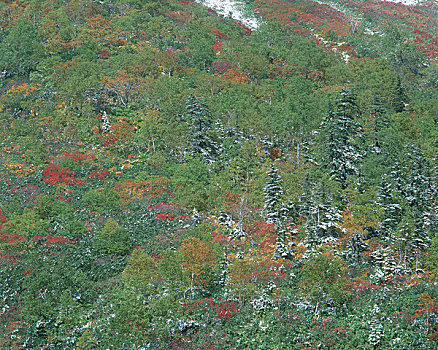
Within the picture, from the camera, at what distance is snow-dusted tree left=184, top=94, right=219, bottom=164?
2874 inches

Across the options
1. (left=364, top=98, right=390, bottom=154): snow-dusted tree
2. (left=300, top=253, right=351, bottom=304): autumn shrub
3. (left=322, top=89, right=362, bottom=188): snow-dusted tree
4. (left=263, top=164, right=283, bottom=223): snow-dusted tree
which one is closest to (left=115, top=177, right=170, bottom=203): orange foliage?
(left=263, top=164, right=283, bottom=223): snow-dusted tree

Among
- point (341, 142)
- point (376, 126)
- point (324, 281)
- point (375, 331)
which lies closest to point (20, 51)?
point (341, 142)

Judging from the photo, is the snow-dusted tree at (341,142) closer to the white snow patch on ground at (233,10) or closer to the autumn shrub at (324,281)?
the autumn shrub at (324,281)

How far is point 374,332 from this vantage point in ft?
136

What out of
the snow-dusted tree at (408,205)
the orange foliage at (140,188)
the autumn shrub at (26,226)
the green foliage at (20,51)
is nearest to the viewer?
the snow-dusted tree at (408,205)

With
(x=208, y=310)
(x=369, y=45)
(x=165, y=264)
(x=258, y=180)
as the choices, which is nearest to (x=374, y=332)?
(x=208, y=310)

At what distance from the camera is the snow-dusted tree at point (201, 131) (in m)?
73.0

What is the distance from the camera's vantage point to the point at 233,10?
152750 millimetres

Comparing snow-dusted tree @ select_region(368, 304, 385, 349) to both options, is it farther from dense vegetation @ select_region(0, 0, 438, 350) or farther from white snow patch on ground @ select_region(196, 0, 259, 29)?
white snow patch on ground @ select_region(196, 0, 259, 29)

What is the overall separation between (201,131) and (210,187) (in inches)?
502

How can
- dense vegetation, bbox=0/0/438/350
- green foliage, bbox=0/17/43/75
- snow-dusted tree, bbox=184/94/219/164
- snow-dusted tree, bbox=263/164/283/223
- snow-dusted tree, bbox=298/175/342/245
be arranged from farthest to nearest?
green foliage, bbox=0/17/43/75 → snow-dusted tree, bbox=184/94/219/164 → snow-dusted tree, bbox=263/164/283/223 → snow-dusted tree, bbox=298/175/342/245 → dense vegetation, bbox=0/0/438/350

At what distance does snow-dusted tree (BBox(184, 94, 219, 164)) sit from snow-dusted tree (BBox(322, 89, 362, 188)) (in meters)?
16.2

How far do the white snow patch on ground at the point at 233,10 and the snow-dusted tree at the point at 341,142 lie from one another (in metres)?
68.5

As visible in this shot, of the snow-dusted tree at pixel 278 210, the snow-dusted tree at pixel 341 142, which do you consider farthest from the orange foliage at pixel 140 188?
the snow-dusted tree at pixel 341 142
